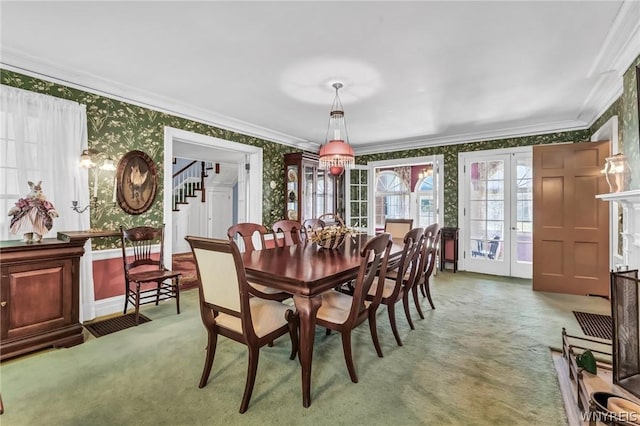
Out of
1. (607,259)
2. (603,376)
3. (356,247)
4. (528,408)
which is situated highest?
(356,247)

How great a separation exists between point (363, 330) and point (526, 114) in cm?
377

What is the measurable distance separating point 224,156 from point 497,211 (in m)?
A: 5.19

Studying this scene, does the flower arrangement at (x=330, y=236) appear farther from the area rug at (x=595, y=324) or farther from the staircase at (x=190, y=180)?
the staircase at (x=190, y=180)

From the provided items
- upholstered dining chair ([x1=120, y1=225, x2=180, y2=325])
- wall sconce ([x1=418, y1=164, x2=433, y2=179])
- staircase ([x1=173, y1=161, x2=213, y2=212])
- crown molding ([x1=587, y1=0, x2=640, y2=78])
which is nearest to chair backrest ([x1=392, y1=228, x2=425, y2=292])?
crown molding ([x1=587, y1=0, x2=640, y2=78])

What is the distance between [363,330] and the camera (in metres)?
2.81

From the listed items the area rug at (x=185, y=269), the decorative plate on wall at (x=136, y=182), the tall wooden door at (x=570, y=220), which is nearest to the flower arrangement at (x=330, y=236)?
the area rug at (x=185, y=269)

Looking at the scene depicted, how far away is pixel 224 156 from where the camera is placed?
580 cm

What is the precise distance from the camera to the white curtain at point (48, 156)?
253cm

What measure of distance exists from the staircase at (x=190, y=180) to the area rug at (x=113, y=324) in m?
4.51

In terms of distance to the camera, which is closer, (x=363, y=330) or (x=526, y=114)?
(x=363, y=330)

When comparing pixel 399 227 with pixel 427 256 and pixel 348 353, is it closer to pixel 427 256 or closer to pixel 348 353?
pixel 427 256

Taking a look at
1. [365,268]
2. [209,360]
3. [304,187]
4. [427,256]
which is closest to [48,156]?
[209,360]

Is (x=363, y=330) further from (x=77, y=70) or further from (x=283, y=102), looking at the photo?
(x=77, y=70)

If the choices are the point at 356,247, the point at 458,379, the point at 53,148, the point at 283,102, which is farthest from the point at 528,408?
the point at 53,148
